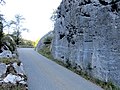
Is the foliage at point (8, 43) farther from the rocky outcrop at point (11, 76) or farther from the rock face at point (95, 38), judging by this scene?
the rocky outcrop at point (11, 76)

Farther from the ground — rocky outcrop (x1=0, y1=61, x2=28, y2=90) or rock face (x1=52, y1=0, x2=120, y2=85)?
rock face (x1=52, y1=0, x2=120, y2=85)

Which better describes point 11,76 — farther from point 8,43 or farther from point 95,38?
point 8,43

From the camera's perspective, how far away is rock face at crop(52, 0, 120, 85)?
13820mm

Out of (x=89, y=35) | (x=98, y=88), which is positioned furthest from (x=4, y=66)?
(x=89, y=35)

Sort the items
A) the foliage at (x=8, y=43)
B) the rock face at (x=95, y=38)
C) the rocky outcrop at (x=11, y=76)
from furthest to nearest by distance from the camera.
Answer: the foliage at (x=8, y=43)
the rock face at (x=95, y=38)
the rocky outcrop at (x=11, y=76)

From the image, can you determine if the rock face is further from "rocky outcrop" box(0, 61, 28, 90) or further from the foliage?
the foliage

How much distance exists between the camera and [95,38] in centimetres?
Answer: 1593

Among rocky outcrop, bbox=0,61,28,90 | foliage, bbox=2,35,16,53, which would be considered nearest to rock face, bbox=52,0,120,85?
rocky outcrop, bbox=0,61,28,90

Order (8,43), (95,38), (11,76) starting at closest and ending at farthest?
(11,76)
(95,38)
(8,43)

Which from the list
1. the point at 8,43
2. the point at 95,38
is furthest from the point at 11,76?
the point at 8,43

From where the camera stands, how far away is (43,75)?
56.2 feet

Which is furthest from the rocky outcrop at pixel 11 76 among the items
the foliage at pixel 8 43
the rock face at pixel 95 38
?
the foliage at pixel 8 43

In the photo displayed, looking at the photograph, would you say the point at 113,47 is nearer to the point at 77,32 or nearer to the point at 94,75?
the point at 94,75

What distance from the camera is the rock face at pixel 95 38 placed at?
45.3 feet
